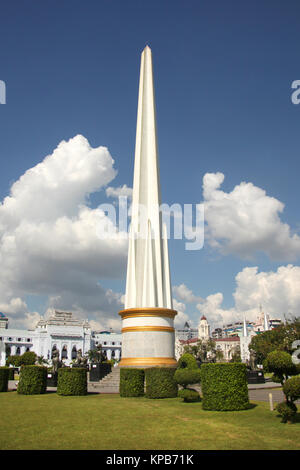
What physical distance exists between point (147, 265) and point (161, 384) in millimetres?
12394

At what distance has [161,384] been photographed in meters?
20.6

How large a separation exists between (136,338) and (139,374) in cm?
669

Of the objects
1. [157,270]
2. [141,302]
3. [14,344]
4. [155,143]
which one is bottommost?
[14,344]

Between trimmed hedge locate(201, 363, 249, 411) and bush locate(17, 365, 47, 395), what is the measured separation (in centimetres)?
1197

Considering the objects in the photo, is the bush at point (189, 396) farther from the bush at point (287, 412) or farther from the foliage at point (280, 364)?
the bush at point (287, 412)

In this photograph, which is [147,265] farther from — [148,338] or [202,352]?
[202,352]

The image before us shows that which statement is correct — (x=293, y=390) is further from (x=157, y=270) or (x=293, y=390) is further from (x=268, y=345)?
(x=268, y=345)

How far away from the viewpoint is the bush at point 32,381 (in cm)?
2248

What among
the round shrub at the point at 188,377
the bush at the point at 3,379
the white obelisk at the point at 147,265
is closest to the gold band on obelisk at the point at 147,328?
the white obelisk at the point at 147,265

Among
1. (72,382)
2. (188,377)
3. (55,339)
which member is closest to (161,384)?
(188,377)

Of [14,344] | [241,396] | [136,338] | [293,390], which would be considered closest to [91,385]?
[136,338]

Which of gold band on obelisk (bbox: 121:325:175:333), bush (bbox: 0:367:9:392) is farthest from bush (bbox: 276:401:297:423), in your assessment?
bush (bbox: 0:367:9:392)

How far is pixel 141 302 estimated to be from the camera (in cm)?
3112
